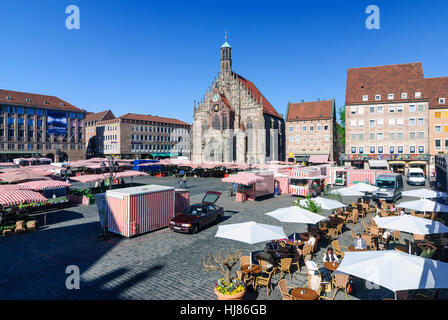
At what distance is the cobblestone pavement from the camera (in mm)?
8195

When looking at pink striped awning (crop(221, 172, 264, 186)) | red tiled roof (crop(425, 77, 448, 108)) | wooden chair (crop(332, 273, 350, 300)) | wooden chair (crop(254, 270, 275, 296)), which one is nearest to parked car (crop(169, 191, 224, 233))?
pink striped awning (crop(221, 172, 264, 186))

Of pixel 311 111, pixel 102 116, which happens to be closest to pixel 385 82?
pixel 311 111

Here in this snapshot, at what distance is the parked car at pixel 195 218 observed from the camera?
14383mm

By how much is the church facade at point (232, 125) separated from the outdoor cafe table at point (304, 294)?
55.3m

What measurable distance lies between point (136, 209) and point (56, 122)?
75087 millimetres

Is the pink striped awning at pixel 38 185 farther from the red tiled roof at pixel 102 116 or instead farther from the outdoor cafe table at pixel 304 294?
the red tiled roof at pixel 102 116

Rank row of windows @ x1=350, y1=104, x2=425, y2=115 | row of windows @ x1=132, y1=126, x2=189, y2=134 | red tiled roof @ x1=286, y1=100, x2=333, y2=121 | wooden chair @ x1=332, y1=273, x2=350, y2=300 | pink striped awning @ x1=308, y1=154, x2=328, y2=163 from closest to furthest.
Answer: wooden chair @ x1=332, y1=273, x2=350, y2=300, row of windows @ x1=350, y1=104, x2=425, y2=115, pink striped awning @ x1=308, y1=154, x2=328, y2=163, red tiled roof @ x1=286, y1=100, x2=333, y2=121, row of windows @ x1=132, y1=126, x2=189, y2=134

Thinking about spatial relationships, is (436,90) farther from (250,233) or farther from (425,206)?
(250,233)

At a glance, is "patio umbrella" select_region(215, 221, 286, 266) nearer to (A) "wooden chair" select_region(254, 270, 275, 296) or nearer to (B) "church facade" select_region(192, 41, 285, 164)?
(A) "wooden chair" select_region(254, 270, 275, 296)

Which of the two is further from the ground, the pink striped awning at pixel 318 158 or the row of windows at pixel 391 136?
the row of windows at pixel 391 136

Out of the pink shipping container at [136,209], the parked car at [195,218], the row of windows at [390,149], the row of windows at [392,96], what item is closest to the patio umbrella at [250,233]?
the parked car at [195,218]

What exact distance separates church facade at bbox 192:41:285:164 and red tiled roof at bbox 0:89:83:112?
125ft

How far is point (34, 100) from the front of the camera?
72.3 metres

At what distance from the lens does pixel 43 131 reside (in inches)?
2874
